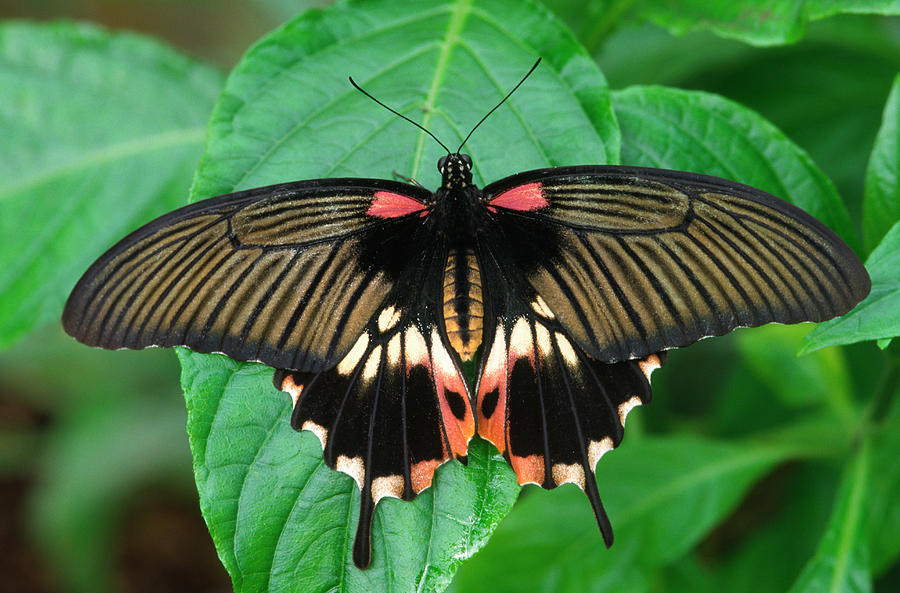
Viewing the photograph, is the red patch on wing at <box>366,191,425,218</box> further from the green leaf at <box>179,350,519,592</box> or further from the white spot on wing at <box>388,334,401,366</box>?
the green leaf at <box>179,350,519,592</box>

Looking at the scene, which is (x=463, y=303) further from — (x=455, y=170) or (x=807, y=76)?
(x=807, y=76)

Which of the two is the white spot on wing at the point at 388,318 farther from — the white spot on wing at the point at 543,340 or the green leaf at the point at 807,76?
the green leaf at the point at 807,76

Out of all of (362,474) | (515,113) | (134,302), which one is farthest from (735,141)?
(134,302)

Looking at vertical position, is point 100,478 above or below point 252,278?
below

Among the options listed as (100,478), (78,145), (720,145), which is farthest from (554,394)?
(100,478)

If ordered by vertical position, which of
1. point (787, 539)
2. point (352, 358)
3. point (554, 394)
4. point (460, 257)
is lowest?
point (787, 539)

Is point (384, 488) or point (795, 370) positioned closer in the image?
point (384, 488)

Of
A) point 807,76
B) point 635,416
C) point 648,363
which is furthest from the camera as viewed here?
point 807,76
